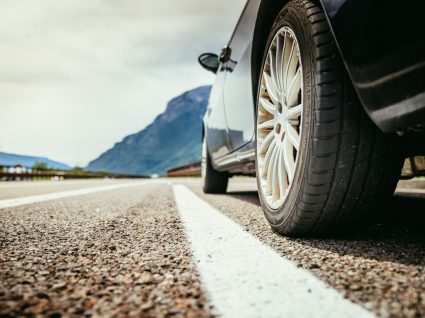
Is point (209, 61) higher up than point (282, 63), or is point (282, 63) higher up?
point (209, 61)

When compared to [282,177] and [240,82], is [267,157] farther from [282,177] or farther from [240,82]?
[240,82]

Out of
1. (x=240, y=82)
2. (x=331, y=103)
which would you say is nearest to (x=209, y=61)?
(x=240, y=82)

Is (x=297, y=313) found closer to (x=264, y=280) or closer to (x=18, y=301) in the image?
(x=264, y=280)

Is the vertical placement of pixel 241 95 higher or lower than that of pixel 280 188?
higher

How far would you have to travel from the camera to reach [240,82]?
2734mm

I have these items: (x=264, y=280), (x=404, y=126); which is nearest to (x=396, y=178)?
(x=404, y=126)

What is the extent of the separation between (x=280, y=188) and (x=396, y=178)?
564 millimetres

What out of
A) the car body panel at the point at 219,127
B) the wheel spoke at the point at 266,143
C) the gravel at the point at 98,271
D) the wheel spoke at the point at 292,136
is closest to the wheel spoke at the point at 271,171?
the wheel spoke at the point at 266,143

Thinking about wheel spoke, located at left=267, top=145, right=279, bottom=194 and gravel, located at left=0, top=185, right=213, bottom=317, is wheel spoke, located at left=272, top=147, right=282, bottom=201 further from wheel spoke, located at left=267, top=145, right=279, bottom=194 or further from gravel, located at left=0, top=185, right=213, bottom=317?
gravel, located at left=0, top=185, right=213, bottom=317

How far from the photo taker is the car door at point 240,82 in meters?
2.46

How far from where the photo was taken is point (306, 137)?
151cm

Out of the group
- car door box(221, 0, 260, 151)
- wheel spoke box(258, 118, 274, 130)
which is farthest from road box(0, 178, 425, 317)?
car door box(221, 0, 260, 151)

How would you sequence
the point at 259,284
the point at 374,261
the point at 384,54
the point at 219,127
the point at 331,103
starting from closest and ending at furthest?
the point at 259,284 → the point at 384,54 → the point at 374,261 → the point at 331,103 → the point at 219,127

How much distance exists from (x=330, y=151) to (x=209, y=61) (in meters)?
3.07
